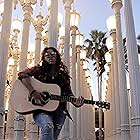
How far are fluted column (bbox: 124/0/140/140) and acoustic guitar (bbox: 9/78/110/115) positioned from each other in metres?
2.71

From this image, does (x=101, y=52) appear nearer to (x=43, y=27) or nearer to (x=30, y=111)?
(x=43, y=27)

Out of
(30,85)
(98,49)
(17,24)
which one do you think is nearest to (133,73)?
(30,85)

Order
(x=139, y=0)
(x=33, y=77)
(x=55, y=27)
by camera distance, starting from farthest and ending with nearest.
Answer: (x=139, y=0) < (x=55, y=27) < (x=33, y=77)

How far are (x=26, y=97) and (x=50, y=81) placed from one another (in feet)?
1.13

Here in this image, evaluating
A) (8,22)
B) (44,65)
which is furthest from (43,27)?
(44,65)

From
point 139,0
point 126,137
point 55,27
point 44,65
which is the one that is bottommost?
point 126,137

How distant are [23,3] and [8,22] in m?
Result: 2.35

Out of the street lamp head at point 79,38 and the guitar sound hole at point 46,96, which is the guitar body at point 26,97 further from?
the street lamp head at point 79,38

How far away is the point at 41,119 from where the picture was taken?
10.5 feet

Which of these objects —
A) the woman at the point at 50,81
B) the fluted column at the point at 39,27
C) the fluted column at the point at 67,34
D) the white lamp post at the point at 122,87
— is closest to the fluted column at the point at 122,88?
the white lamp post at the point at 122,87

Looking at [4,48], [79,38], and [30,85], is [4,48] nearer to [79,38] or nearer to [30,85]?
[30,85]

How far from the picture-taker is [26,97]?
345 cm

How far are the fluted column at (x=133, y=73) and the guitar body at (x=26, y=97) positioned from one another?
2.83 meters

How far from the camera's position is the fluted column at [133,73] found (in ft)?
19.3
